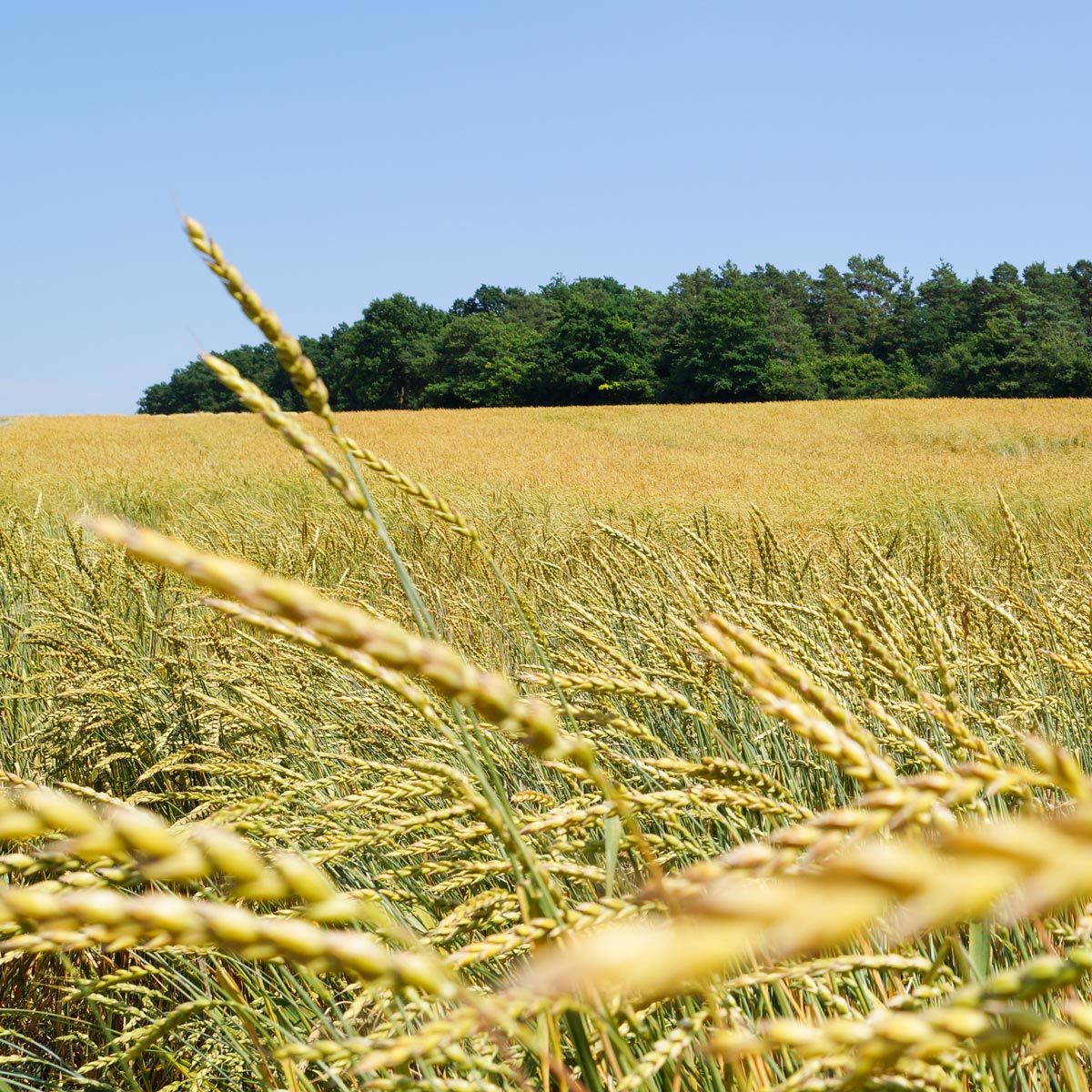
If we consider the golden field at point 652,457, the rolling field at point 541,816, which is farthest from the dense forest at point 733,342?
the rolling field at point 541,816

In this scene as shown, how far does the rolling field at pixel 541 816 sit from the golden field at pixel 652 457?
5.70 ft

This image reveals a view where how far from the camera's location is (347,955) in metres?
0.32

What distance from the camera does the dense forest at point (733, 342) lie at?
50.6 meters

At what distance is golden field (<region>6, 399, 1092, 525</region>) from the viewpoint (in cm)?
1000

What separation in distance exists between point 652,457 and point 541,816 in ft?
62.0

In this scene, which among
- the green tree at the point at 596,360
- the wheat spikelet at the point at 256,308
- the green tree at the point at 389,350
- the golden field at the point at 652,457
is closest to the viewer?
the wheat spikelet at the point at 256,308

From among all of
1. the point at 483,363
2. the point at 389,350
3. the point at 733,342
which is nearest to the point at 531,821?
the point at 733,342

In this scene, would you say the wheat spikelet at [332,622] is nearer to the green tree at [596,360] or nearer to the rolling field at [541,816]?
the rolling field at [541,816]

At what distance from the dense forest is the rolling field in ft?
155

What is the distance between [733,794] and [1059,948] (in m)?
1.30

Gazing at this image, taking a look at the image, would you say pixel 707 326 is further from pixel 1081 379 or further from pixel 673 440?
pixel 673 440

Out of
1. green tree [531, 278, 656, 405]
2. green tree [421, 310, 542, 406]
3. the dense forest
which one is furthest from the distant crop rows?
green tree [421, 310, 542, 406]

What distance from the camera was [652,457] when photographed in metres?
19.6

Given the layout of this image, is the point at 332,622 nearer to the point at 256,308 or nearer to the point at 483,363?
the point at 256,308
